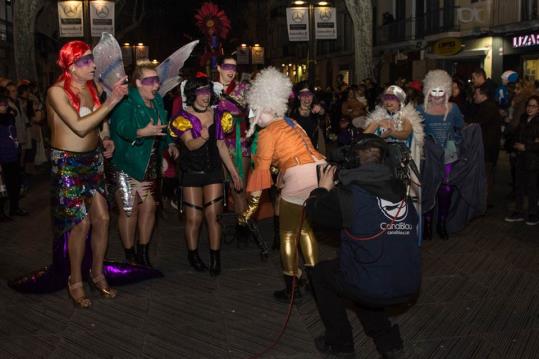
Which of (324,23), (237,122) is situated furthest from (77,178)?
(324,23)

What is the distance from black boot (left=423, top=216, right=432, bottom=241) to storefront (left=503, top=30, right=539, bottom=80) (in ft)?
49.9

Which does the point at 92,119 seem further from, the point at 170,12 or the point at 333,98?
the point at 170,12

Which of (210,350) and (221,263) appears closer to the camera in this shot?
(210,350)

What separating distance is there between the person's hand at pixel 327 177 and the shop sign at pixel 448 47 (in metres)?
20.2

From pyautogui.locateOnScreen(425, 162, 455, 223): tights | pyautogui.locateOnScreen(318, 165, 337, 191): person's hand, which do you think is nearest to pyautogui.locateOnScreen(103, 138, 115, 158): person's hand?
pyautogui.locateOnScreen(318, 165, 337, 191): person's hand

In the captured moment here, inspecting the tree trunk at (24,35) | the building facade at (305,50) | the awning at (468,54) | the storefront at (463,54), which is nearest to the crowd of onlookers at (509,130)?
the tree trunk at (24,35)

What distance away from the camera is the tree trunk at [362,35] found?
1992 cm

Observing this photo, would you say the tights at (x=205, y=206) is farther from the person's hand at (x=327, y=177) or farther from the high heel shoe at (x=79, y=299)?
the person's hand at (x=327, y=177)

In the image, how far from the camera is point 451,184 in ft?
23.1

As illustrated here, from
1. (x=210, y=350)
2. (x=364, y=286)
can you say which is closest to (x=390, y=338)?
(x=364, y=286)

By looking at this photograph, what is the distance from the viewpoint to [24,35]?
64.3 feet

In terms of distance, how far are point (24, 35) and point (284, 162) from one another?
56.9 feet

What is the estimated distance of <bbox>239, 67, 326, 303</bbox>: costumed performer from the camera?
468 centimetres

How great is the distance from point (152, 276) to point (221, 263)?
82 cm
